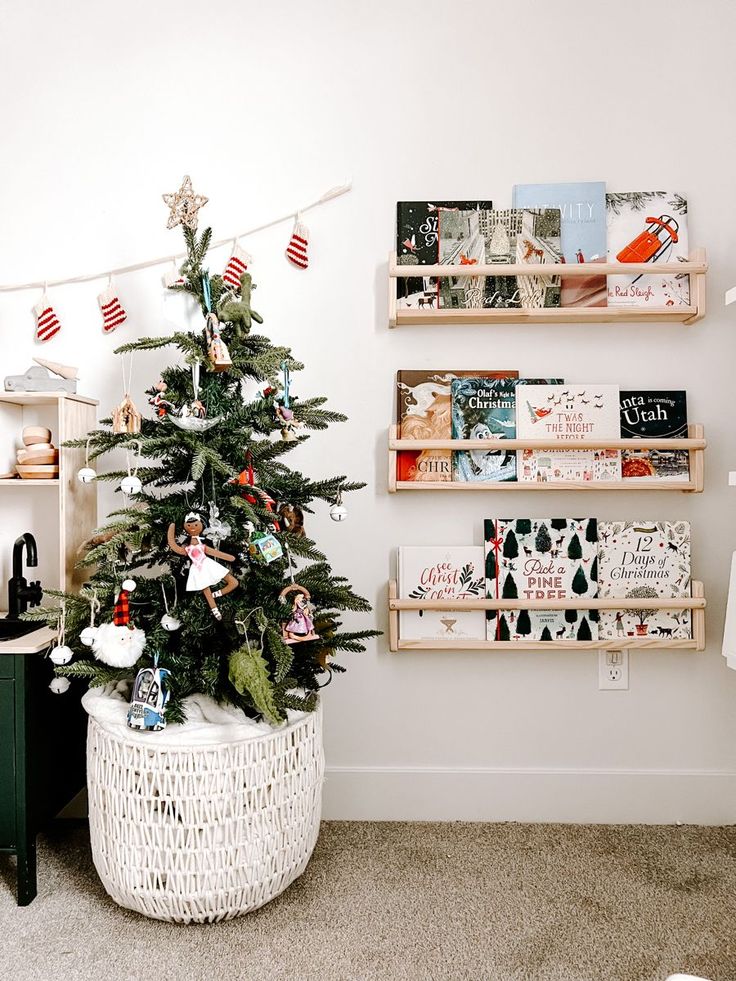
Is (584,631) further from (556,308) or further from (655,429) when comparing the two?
(556,308)

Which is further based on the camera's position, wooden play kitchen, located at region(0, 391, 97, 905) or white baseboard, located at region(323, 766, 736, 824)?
white baseboard, located at region(323, 766, 736, 824)

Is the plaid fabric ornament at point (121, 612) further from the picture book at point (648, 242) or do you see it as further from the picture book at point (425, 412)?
the picture book at point (648, 242)

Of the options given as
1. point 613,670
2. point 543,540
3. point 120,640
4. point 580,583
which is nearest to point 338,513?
point 120,640

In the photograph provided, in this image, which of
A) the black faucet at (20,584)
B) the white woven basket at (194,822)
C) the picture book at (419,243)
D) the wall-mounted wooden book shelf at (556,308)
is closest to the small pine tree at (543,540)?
the wall-mounted wooden book shelf at (556,308)

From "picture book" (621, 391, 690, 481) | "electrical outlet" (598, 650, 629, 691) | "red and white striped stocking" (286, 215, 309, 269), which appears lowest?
"electrical outlet" (598, 650, 629, 691)

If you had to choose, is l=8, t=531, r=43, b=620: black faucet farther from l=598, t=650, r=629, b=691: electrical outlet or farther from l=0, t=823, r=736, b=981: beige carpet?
l=598, t=650, r=629, b=691: electrical outlet

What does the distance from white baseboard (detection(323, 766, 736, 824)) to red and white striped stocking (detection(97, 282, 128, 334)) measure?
1.46m

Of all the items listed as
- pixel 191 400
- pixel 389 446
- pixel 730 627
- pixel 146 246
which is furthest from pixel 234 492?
pixel 730 627

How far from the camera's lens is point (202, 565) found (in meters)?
1.62

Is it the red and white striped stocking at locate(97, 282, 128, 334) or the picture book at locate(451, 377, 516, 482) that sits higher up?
the red and white striped stocking at locate(97, 282, 128, 334)

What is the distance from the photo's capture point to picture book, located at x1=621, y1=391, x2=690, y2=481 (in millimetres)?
2156

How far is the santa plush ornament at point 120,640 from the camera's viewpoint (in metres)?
1.63

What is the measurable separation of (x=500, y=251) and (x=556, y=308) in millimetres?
230

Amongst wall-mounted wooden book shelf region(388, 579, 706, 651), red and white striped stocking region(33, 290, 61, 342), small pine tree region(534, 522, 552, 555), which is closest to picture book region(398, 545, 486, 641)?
wall-mounted wooden book shelf region(388, 579, 706, 651)
